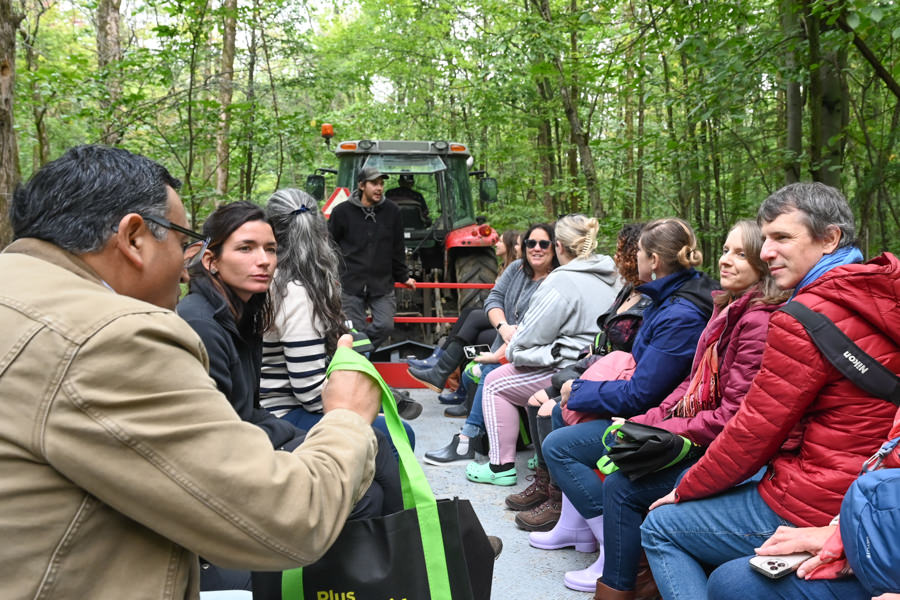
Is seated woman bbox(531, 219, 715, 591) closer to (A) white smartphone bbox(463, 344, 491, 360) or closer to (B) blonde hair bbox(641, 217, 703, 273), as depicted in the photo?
(B) blonde hair bbox(641, 217, 703, 273)

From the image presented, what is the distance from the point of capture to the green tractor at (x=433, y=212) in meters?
7.86

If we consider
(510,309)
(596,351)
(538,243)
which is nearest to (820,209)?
(596,351)

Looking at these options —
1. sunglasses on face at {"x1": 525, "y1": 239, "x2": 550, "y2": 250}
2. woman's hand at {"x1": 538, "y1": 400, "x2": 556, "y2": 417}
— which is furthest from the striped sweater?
sunglasses on face at {"x1": 525, "y1": 239, "x2": 550, "y2": 250}

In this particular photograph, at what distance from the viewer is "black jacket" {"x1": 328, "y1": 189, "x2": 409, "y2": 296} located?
623cm

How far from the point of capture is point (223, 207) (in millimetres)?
2654

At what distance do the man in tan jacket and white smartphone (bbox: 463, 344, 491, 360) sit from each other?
4102mm

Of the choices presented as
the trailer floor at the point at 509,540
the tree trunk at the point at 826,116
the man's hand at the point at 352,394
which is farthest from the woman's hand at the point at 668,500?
the tree trunk at the point at 826,116

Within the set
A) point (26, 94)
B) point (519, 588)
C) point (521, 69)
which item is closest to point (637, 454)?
point (519, 588)

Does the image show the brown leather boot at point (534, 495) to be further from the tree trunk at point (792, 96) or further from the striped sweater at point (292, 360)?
the tree trunk at point (792, 96)

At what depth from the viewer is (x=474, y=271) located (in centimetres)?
775

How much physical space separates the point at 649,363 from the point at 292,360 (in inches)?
61.2

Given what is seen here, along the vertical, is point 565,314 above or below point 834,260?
below

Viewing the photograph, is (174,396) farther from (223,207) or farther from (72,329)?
(223,207)

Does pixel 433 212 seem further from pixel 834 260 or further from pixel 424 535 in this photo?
pixel 424 535
